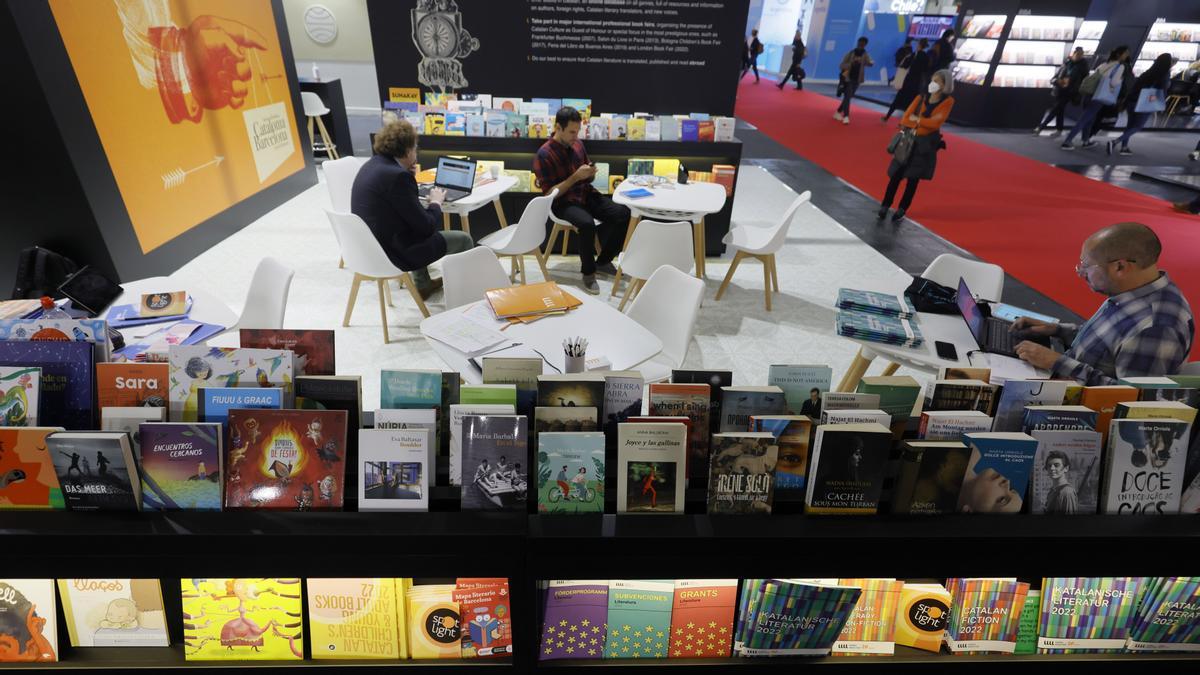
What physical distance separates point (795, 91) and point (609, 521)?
18171 mm

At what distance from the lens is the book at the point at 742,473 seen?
59.6 inches

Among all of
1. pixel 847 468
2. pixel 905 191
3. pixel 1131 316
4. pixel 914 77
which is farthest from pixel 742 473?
pixel 914 77

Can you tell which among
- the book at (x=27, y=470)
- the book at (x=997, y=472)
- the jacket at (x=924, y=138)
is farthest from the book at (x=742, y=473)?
the jacket at (x=924, y=138)

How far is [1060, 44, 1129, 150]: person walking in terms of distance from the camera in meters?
11.0

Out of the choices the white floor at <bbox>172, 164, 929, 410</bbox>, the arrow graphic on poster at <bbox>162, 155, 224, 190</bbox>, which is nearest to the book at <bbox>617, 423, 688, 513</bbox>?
the white floor at <bbox>172, 164, 929, 410</bbox>

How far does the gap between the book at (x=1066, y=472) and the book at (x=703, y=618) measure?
31.8 inches

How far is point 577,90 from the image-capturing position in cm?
712

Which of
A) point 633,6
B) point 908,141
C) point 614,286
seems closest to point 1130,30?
point 908,141

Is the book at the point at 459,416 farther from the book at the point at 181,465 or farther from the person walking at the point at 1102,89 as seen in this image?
the person walking at the point at 1102,89

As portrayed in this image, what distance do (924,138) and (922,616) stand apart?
6294 mm

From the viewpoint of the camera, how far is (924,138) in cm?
674

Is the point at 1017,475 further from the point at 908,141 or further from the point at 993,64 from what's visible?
the point at 993,64

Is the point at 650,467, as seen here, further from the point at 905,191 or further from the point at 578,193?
the point at 905,191

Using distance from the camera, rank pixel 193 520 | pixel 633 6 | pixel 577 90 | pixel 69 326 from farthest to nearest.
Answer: pixel 577 90, pixel 633 6, pixel 69 326, pixel 193 520
